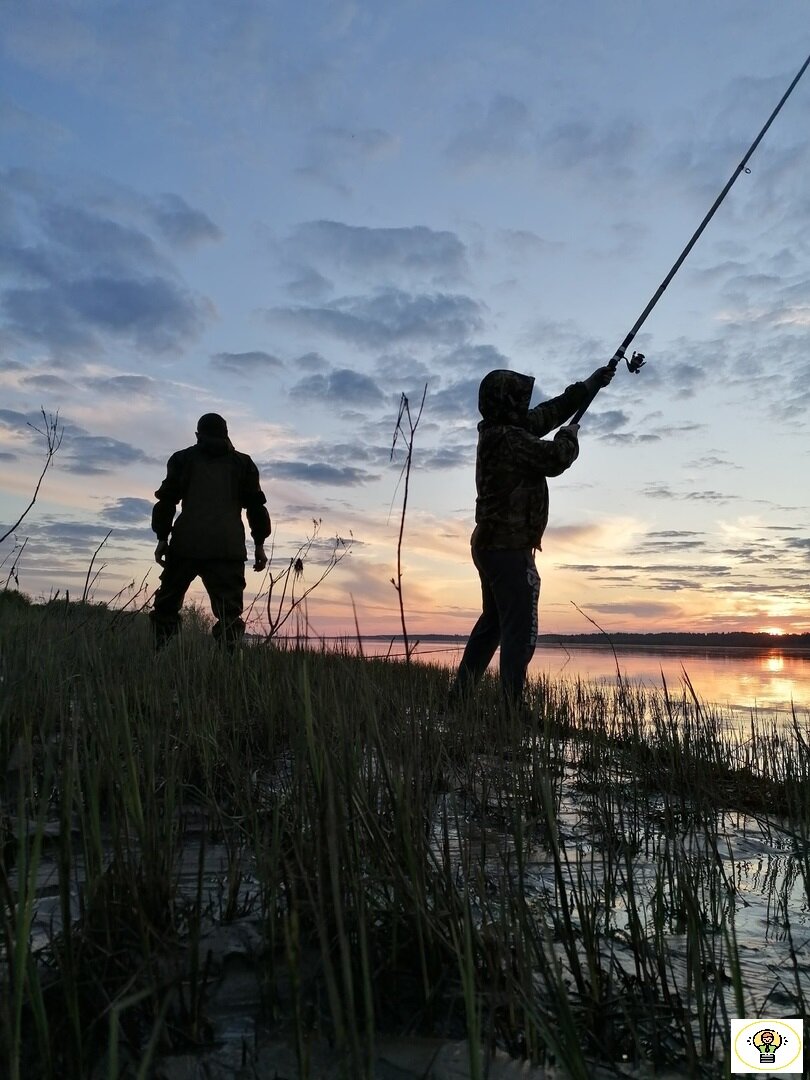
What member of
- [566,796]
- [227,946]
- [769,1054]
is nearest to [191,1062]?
[227,946]

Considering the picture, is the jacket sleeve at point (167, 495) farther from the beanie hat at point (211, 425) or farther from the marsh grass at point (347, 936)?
the marsh grass at point (347, 936)

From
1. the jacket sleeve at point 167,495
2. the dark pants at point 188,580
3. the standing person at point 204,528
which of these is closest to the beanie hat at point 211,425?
the standing person at point 204,528

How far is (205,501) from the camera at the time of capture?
6.60 meters

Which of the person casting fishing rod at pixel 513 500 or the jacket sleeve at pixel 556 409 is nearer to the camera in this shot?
the person casting fishing rod at pixel 513 500

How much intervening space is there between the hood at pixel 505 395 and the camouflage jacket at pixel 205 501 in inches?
102

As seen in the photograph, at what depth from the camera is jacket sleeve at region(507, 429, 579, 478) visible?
492 cm

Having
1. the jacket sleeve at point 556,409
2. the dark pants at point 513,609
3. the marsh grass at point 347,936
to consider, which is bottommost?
the marsh grass at point 347,936

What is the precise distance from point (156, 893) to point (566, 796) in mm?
2429

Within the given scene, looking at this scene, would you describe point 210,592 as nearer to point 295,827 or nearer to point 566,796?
point 566,796

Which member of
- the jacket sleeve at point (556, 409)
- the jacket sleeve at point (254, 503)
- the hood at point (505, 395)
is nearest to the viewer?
the hood at point (505, 395)

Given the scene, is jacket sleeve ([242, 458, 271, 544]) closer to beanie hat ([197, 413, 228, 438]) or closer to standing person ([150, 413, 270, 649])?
standing person ([150, 413, 270, 649])

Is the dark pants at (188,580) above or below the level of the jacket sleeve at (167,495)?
below

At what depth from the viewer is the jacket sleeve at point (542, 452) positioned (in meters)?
4.92

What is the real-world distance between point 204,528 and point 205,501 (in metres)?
0.24
